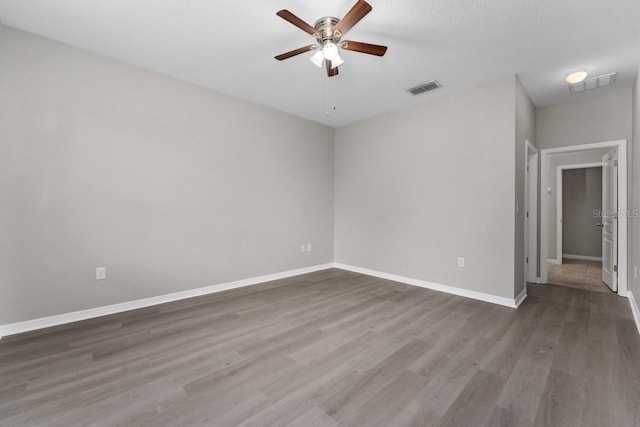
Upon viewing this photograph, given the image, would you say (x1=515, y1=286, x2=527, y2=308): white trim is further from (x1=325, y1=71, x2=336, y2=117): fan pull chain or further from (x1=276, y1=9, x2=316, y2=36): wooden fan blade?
(x1=276, y1=9, x2=316, y2=36): wooden fan blade

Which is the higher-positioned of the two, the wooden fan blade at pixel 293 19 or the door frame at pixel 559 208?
the wooden fan blade at pixel 293 19

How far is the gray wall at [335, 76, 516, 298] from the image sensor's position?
10.8 feet

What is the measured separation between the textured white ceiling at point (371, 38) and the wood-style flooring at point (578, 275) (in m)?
2.80

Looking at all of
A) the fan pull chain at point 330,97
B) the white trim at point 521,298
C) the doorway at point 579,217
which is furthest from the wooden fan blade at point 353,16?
the doorway at point 579,217

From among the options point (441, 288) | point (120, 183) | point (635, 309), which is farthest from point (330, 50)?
point (635, 309)

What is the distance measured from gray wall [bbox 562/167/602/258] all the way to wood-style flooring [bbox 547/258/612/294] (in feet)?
1.73

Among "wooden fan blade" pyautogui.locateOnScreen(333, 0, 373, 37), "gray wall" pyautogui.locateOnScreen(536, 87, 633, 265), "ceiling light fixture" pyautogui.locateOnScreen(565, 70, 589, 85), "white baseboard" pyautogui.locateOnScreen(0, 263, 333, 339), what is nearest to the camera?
"wooden fan blade" pyautogui.locateOnScreen(333, 0, 373, 37)

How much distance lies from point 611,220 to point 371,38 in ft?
13.9

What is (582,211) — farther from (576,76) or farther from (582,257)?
(576,76)

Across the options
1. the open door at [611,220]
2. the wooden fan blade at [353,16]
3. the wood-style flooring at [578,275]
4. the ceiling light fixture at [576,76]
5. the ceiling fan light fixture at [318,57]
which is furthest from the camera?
the wood-style flooring at [578,275]

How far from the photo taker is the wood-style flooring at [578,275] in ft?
13.3

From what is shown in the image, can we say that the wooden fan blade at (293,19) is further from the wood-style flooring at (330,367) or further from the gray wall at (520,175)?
the gray wall at (520,175)

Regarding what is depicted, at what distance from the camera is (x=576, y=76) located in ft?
10.1

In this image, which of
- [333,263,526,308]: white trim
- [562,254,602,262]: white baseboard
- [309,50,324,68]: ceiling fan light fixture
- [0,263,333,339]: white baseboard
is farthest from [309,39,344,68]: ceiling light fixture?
[562,254,602,262]: white baseboard
